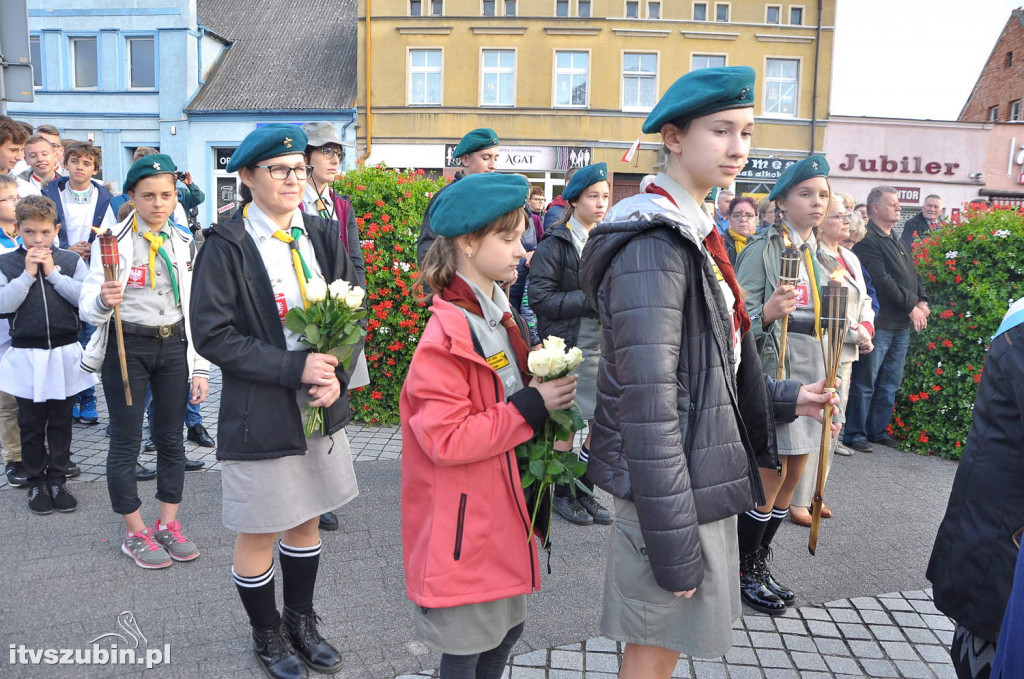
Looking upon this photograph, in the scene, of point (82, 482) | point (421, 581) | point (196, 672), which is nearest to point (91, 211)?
point (82, 482)

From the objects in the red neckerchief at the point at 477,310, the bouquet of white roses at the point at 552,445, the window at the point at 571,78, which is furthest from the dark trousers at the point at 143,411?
the window at the point at 571,78

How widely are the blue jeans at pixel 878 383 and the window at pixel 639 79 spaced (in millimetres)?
21082

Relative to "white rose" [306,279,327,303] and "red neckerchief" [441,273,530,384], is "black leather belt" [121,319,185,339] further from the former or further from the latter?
"red neckerchief" [441,273,530,384]

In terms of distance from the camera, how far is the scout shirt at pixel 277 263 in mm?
3012

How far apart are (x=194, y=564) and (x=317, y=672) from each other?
1.36 meters

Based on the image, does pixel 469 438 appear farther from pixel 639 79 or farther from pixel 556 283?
pixel 639 79

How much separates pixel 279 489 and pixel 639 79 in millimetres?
26005

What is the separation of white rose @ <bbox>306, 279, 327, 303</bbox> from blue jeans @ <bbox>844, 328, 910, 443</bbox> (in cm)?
559

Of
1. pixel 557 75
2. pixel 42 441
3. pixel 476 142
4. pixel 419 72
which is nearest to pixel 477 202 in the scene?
pixel 476 142

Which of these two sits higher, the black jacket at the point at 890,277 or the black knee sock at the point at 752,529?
the black jacket at the point at 890,277

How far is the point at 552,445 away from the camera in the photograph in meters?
2.42

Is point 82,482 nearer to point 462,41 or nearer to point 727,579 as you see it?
point 727,579

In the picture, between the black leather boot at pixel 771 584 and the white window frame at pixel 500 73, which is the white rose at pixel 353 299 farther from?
the white window frame at pixel 500 73

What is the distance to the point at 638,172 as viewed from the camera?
2628cm
